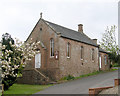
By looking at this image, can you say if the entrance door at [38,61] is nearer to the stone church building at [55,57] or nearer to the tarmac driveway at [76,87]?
the stone church building at [55,57]

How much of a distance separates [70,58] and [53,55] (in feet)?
8.29

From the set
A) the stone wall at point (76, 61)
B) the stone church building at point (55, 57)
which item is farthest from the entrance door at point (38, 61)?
the stone wall at point (76, 61)

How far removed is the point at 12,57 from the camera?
16875 millimetres

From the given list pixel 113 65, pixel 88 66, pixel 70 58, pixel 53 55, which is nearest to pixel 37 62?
pixel 53 55

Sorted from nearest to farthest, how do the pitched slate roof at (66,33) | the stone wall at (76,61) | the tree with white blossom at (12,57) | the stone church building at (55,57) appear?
the tree with white blossom at (12,57) < the stone church building at (55,57) < the stone wall at (76,61) < the pitched slate roof at (66,33)

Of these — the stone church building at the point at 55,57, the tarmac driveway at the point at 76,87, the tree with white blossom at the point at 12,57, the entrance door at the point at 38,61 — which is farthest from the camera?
the entrance door at the point at 38,61

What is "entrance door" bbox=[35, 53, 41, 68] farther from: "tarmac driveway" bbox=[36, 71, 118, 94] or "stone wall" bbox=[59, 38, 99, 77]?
"tarmac driveway" bbox=[36, 71, 118, 94]

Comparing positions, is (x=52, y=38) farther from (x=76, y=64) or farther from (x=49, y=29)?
(x=76, y=64)

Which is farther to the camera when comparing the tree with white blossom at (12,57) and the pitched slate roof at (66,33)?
the pitched slate roof at (66,33)

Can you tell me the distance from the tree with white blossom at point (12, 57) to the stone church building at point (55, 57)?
6.54 m

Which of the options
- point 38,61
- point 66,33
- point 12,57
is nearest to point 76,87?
point 12,57

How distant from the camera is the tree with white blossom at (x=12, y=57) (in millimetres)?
12391

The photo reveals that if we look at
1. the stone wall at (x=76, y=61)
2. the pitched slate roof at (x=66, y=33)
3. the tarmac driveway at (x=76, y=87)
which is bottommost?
the tarmac driveway at (x=76, y=87)

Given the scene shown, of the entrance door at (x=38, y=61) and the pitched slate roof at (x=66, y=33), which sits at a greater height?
the pitched slate roof at (x=66, y=33)
